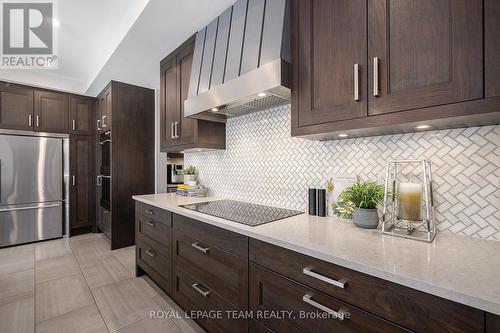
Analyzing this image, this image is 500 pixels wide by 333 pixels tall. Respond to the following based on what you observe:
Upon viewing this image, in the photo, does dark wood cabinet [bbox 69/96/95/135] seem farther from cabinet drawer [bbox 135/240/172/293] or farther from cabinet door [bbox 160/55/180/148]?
cabinet drawer [bbox 135/240/172/293]

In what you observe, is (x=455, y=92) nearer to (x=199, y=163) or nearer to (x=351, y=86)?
(x=351, y=86)

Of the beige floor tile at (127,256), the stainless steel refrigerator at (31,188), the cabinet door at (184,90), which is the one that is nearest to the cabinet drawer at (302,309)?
the cabinet door at (184,90)

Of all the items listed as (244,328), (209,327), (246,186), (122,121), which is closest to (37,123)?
(122,121)

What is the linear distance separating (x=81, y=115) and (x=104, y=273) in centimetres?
291

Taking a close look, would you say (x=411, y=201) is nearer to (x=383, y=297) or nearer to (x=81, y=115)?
(x=383, y=297)

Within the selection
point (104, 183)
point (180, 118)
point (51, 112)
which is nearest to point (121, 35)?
point (180, 118)

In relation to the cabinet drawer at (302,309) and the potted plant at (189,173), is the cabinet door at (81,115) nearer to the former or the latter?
the potted plant at (189,173)

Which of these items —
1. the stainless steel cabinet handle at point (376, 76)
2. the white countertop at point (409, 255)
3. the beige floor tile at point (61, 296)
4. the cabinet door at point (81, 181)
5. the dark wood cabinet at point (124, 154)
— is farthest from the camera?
the cabinet door at point (81, 181)

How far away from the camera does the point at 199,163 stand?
9.36ft

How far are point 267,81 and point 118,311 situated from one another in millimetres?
2189

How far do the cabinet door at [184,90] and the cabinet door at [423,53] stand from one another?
5.39ft

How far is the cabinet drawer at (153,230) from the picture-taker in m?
1.95

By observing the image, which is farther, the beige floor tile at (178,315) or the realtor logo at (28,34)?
the realtor logo at (28,34)

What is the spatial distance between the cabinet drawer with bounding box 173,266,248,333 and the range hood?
129 cm
